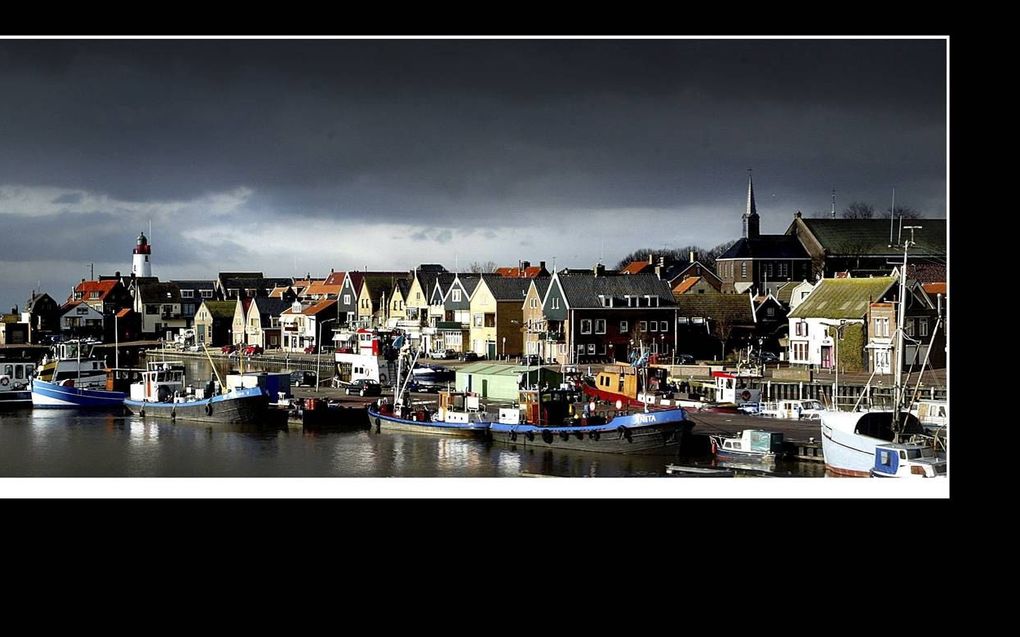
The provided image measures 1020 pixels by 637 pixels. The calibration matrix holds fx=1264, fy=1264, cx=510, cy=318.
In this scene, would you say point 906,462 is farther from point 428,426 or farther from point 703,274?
point 703,274

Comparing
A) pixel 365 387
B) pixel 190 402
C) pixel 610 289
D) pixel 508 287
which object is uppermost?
pixel 508 287

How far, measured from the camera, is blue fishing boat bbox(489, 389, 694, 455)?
11.2 metres

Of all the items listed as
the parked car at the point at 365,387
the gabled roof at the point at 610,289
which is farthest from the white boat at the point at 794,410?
the gabled roof at the point at 610,289

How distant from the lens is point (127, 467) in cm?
1081

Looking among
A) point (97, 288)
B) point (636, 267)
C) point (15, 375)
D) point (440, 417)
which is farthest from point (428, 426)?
point (636, 267)

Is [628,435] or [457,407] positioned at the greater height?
[457,407]

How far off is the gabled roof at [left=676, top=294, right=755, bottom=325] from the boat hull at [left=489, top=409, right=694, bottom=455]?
29.2ft

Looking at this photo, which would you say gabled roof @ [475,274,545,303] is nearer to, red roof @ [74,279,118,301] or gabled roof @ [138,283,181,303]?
red roof @ [74,279,118,301]

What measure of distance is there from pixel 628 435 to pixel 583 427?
1.55ft

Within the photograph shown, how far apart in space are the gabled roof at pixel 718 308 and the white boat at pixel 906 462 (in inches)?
434

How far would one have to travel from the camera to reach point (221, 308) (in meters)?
29.1

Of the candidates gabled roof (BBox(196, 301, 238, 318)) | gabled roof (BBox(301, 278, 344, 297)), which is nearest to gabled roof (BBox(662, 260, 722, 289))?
gabled roof (BBox(301, 278, 344, 297))

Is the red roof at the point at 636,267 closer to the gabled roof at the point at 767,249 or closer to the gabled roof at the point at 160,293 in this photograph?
the gabled roof at the point at 767,249
